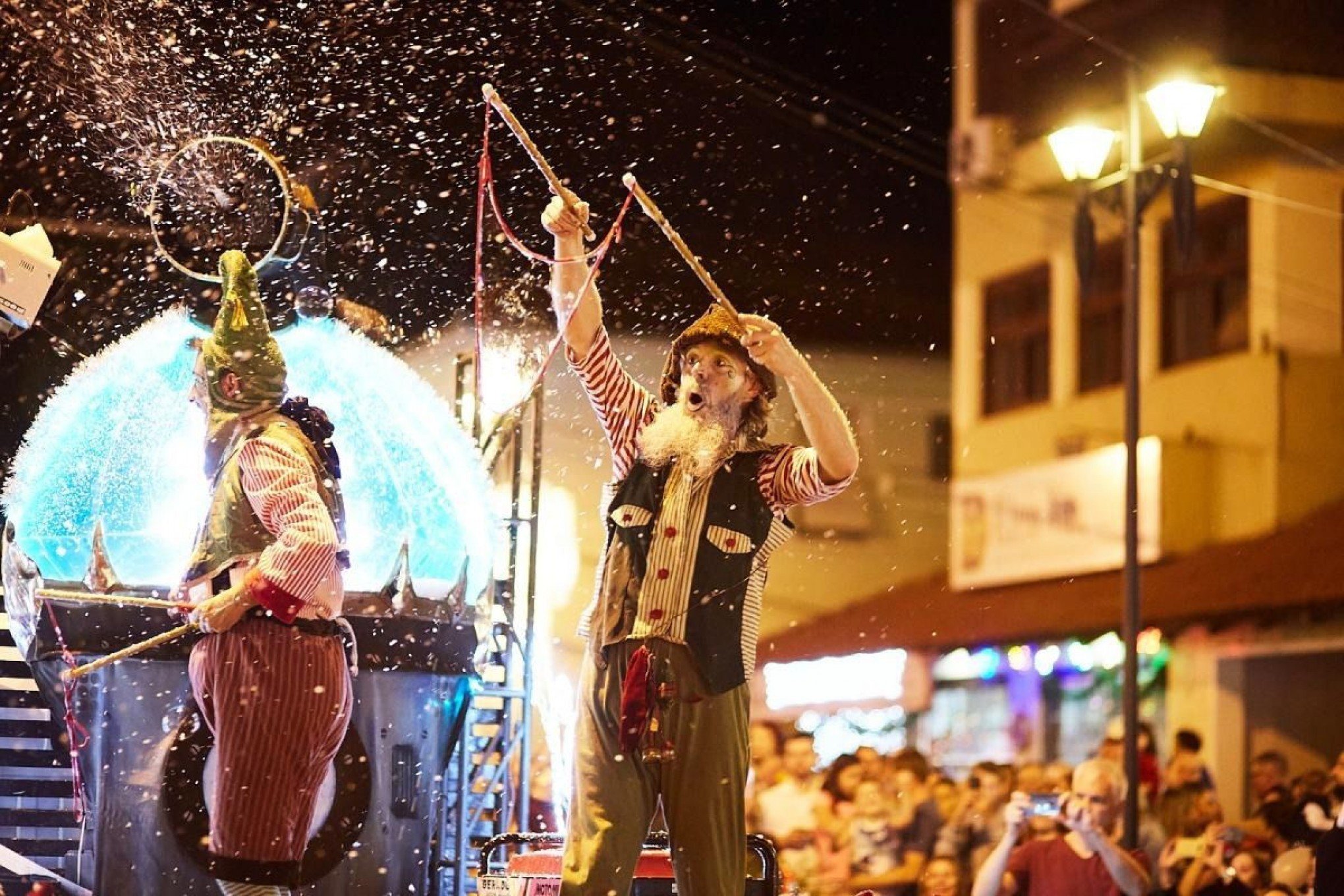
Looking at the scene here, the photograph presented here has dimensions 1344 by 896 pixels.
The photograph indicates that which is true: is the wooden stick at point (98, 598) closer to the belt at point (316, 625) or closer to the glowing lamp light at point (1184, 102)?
the belt at point (316, 625)

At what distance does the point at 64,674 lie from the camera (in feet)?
15.8

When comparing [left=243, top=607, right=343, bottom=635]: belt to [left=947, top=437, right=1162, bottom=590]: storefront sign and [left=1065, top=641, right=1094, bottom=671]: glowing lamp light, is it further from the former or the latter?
[left=1065, top=641, right=1094, bottom=671]: glowing lamp light

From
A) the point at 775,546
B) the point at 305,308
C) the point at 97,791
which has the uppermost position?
the point at 305,308

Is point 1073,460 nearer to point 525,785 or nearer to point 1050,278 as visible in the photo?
point 1050,278

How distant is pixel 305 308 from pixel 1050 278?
566 inches

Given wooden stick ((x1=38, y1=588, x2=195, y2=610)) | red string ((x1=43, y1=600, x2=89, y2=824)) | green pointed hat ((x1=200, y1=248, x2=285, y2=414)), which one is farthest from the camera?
red string ((x1=43, y1=600, x2=89, y2=824))

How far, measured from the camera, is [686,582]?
162 inches

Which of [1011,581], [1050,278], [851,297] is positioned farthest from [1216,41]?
[851,297]

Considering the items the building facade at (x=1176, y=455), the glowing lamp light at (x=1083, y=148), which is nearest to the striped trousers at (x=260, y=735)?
the glowing lamp light at (x=1083, y=148)

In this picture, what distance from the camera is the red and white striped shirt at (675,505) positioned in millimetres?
4109

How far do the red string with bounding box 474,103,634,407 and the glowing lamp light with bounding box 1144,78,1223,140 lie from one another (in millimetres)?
4931

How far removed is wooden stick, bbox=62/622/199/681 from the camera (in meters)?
4.48

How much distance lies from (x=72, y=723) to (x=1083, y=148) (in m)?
6.40

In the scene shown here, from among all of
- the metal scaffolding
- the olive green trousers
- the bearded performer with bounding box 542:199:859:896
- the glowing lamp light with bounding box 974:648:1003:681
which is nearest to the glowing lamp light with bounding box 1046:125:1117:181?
the metal scaffolding
